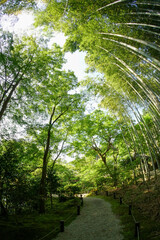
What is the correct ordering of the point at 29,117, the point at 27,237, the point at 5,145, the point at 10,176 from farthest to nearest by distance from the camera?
1. the point at 29,117
2. the point at 5,145
3. the point at 10,176
4. the point at 27,237

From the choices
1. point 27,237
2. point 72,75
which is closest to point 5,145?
point 27,237

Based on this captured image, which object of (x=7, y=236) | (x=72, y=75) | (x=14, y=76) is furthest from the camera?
(x=72, y=75)

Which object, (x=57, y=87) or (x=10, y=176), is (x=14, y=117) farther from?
(x=57, y=87)

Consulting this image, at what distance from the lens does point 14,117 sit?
5863mm

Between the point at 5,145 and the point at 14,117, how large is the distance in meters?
1.77

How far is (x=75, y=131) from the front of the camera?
1070 cm

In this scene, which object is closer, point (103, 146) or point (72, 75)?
point (72, 75)

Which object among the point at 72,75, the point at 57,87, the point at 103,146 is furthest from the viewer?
the point at 103,146

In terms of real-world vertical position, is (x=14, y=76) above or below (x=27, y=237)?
above

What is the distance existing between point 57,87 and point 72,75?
168 centimetres

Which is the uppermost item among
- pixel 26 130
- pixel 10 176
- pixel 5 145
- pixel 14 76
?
pixel 14 76

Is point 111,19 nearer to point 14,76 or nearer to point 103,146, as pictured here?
point 14,76

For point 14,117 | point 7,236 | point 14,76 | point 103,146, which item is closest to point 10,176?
point 7,236

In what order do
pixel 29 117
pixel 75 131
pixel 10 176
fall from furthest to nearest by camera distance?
pixel 75 131 → pixel 29 117 → pixel 10 176
